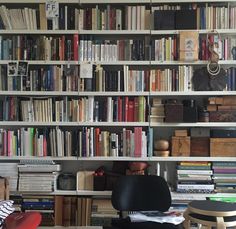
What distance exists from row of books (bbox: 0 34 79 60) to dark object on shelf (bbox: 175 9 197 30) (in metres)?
1.03

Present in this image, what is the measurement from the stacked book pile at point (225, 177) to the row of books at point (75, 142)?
0.68 m

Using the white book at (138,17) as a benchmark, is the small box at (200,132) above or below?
below

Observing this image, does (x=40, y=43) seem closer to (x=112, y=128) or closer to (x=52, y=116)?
(x=52, y=116)

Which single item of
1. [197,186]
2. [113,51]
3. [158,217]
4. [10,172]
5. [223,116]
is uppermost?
[113,51]

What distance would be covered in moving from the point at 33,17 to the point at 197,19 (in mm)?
1644

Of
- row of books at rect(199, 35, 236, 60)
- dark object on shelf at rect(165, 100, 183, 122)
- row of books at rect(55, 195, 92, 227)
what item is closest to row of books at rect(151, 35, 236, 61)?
row of books at rect(199, 35, 236, 60)

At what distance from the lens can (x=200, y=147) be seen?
348 cm

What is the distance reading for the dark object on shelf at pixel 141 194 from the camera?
2.98 meters

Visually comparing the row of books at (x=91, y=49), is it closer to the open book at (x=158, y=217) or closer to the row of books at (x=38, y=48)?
the row of books at (x=38, y=48)

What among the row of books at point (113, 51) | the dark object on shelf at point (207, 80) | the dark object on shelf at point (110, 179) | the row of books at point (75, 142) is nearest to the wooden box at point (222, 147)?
the dark object on shelf at point (207, 80)

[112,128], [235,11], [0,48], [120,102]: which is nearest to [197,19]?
[235,11]

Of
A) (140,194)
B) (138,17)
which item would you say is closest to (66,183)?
(140,194)

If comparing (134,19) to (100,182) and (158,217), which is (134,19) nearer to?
(100,182)

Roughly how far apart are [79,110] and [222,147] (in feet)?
4.81
